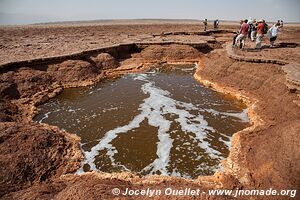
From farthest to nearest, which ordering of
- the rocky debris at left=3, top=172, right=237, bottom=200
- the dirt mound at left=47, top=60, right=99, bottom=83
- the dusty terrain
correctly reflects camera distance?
the dirt mound at left=47, top=60, right=99, bottom=83 → the dusty terrain → the rocky debris at left=3, top=172, right=237, bottom=200

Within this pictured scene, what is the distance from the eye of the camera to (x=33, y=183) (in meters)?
6.64

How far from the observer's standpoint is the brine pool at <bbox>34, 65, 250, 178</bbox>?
7953 millimetres

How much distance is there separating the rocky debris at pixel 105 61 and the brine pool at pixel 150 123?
2377 mm

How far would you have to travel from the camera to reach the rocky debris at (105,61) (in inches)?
704

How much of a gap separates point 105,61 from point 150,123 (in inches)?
362

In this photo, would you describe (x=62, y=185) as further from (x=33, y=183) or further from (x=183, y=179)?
(x=183, y=179)

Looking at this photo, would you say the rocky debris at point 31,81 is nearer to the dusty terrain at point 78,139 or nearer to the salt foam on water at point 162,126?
the dusty terrain at point 78,139

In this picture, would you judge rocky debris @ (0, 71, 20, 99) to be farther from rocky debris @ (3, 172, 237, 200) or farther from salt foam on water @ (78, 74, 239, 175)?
rocky debris @ (3, 172, 237, 200)

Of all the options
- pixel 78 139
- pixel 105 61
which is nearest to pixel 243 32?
pixel 105 61

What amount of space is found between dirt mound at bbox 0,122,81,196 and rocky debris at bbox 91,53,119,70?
9.80m

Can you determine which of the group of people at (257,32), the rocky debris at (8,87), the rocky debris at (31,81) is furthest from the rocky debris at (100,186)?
the group of people at (257,32)

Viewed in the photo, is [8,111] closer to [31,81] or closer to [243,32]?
[31,81]

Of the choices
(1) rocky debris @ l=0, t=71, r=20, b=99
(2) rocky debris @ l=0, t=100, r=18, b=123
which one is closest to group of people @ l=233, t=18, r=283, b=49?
(2) rocky debris @ l=0, t=100, r=18, b=123

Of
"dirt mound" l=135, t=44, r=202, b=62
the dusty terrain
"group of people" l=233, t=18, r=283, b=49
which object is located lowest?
the dusty terrain
